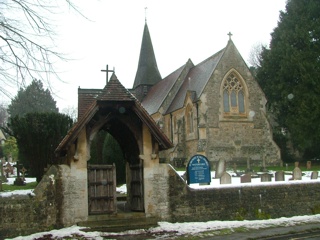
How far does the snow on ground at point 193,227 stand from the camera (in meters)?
10.2

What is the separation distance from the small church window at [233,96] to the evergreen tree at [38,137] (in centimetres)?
Answer: 1569

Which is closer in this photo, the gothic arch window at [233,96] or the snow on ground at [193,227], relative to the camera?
the snow on ground at [193,227]

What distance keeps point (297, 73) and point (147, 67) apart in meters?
20.8

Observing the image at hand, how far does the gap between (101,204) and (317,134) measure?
2293cm

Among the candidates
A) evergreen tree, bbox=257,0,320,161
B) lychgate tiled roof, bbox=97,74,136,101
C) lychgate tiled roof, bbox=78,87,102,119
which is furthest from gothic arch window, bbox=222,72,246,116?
lychgate tiled roof, bbox=97,74,136,101

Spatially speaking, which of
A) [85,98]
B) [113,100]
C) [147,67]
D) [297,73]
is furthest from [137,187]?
[147,67]

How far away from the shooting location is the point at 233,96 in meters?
32.5

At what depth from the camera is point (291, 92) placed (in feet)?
108

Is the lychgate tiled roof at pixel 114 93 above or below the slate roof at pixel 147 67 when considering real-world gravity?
below

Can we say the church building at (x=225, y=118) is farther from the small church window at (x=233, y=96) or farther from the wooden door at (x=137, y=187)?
the wooden door at (x=137, y=187)

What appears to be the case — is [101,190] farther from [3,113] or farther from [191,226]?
[3,113]

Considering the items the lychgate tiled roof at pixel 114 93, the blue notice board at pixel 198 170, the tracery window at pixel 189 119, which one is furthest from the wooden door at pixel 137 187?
the tracery window at pixel 189 119

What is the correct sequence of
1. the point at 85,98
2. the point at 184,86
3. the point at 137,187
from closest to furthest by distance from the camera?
1. the point at 137,187
2. the point at 85,98
3. the point at 184,86

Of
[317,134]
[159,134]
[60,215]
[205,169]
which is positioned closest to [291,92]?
[317,134]
